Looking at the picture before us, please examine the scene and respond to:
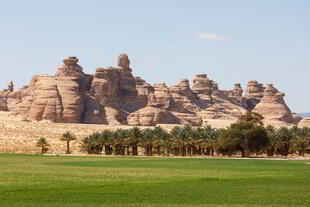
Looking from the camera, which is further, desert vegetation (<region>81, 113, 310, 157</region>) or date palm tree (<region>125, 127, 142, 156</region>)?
date palm tree (<region>125, 127, 142, 156</region>)

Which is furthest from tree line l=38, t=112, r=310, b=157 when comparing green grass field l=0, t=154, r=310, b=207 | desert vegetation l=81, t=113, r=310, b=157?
green grass field l=0, t=154, r=310, b=207

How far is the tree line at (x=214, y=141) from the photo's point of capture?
380 ft

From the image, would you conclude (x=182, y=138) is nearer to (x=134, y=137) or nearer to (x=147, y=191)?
(x=134, y=137)

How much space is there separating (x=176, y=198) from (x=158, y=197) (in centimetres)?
112

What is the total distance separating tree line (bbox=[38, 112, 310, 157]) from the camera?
380 ft

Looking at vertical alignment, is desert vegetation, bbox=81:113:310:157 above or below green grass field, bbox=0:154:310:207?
above

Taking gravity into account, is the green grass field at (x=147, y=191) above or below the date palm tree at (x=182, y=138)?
below

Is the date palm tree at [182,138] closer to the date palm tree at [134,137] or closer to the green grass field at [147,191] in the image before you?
the date palm tree at [134,137]

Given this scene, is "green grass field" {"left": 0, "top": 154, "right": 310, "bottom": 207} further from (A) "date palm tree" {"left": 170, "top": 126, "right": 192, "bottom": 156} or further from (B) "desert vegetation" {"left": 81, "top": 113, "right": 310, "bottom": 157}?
(A) "date palm tree" {"left": 170, "top": 126, "right": 192, "bottom": 156}

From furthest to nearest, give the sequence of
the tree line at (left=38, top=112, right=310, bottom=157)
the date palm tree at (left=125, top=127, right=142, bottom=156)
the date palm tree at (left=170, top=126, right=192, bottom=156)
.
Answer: the date palm tree at (left=125, top=127, right=142, bottom=156) < the date palm tree at (left=170, top=126, right=192, bottom=156) < the tree line at (left=38, top=112, right=310, bottom=157)

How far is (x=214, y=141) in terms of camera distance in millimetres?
120188

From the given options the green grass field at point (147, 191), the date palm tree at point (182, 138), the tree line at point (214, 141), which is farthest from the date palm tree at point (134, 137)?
the green grass field at point (147, 191)

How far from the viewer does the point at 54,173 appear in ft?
210

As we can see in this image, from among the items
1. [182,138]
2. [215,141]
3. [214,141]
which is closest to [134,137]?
[182,138]
